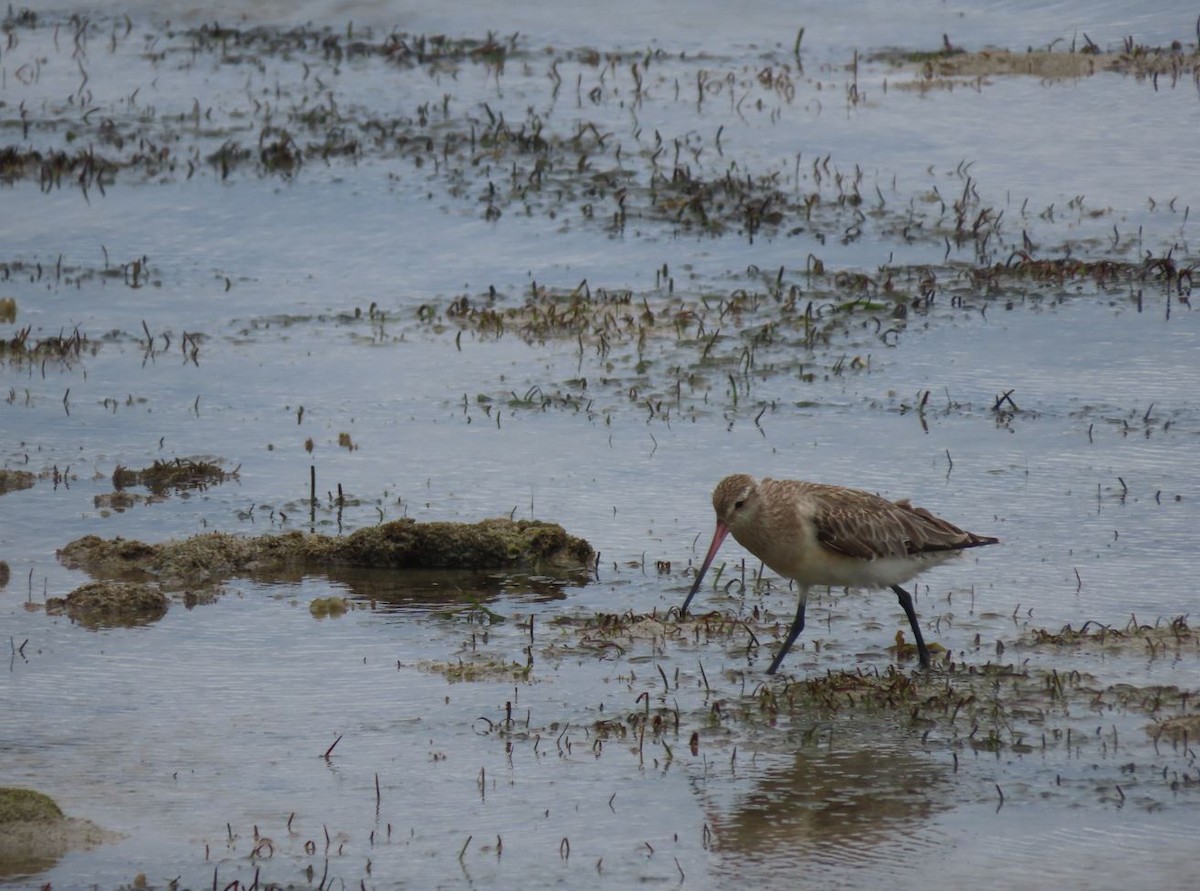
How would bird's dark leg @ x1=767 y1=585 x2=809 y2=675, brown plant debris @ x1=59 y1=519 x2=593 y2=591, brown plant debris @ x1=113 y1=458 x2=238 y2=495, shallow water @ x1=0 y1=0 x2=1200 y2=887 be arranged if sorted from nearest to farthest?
shallow water @ x1=0 y1=0 x2=1200 y2=887
bird's dark leg @ x1=767 y1=585 x2=809 y2=675
brown plant debris @ x1=59 y1=519 x2=593 y2=591
brown plant debris @ x1=113 y1=458 x2=238 y2=495

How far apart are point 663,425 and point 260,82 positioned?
38.6ft

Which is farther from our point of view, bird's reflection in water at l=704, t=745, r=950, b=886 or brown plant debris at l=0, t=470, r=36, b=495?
brown plant debris at l=0, t=470, r=36, b=495

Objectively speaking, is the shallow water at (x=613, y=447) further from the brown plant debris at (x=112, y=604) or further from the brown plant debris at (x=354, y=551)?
the brown plant debris at (x=354, y=551)

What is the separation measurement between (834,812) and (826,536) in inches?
70.1

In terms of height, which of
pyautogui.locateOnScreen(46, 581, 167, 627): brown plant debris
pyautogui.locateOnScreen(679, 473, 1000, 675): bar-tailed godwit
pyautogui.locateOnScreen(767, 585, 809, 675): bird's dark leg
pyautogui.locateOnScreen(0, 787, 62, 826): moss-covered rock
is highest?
pyautogui.locateOnScreen(679, 473, 1000, 675): bar-tailed godwit

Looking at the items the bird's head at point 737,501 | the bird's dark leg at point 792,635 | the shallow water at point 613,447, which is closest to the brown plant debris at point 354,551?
the shallow water at point 613,447

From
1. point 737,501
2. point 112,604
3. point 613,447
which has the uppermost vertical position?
point 737,501

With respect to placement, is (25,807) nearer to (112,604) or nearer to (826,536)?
(112,604)

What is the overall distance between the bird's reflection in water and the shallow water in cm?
2

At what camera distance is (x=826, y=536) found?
813 centimetres

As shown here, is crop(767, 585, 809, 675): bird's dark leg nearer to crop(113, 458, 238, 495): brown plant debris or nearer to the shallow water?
the shallow water

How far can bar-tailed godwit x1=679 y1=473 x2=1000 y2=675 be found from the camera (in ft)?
26.7

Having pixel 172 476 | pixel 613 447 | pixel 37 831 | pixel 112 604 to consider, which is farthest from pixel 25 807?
pixel 613 447

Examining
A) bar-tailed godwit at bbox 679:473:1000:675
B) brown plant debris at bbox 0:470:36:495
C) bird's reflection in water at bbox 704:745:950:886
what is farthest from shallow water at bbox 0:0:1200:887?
bar-tailed godwit at bbox 679:473:1000:675
